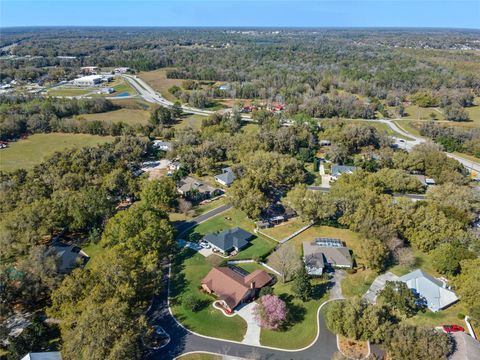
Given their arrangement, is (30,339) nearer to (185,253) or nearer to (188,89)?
Result: (185,253)

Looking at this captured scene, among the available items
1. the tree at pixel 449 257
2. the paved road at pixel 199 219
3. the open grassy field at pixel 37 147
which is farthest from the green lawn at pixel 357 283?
the open grassy field at pixel 37 147

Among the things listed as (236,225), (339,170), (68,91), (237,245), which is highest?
(68,91)

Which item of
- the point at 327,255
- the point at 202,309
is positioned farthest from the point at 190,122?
the point at 202,309

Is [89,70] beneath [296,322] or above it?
above

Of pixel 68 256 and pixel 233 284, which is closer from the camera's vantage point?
pixel 233 284

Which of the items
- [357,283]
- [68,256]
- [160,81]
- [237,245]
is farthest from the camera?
[160,81]

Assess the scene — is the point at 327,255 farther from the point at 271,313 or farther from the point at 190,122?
the point at 190,122

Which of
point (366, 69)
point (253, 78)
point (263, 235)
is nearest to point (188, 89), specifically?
point (253, 78)
